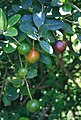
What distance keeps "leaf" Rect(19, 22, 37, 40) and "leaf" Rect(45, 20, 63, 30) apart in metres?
0.07

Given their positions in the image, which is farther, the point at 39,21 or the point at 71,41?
the point at 71,41

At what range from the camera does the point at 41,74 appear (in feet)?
9.40

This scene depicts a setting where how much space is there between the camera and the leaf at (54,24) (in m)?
1.37

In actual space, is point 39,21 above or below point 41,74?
above

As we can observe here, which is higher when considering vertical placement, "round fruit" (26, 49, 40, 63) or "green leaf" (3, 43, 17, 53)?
"green leaf" (3, 43, 17, 53)

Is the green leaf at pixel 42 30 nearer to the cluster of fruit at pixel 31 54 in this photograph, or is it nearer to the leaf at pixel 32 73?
the cluster of fruit at pixel 31 54

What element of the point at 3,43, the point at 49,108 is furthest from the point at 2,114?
the point at 3,43

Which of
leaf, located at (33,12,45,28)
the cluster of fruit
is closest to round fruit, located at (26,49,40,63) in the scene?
the cluster of fruit

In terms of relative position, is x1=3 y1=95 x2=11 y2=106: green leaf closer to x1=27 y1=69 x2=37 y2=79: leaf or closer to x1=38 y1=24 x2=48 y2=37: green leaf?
x1=27 y1=69 x2=37 y2=79: leaf

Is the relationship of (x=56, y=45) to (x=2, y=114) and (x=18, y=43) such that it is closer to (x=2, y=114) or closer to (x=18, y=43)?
(x=18, y=43)

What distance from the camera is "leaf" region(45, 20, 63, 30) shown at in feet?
4.50

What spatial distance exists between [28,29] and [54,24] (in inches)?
4.6

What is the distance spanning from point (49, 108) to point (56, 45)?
52.2 inches

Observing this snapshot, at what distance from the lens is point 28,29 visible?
4.33ft
